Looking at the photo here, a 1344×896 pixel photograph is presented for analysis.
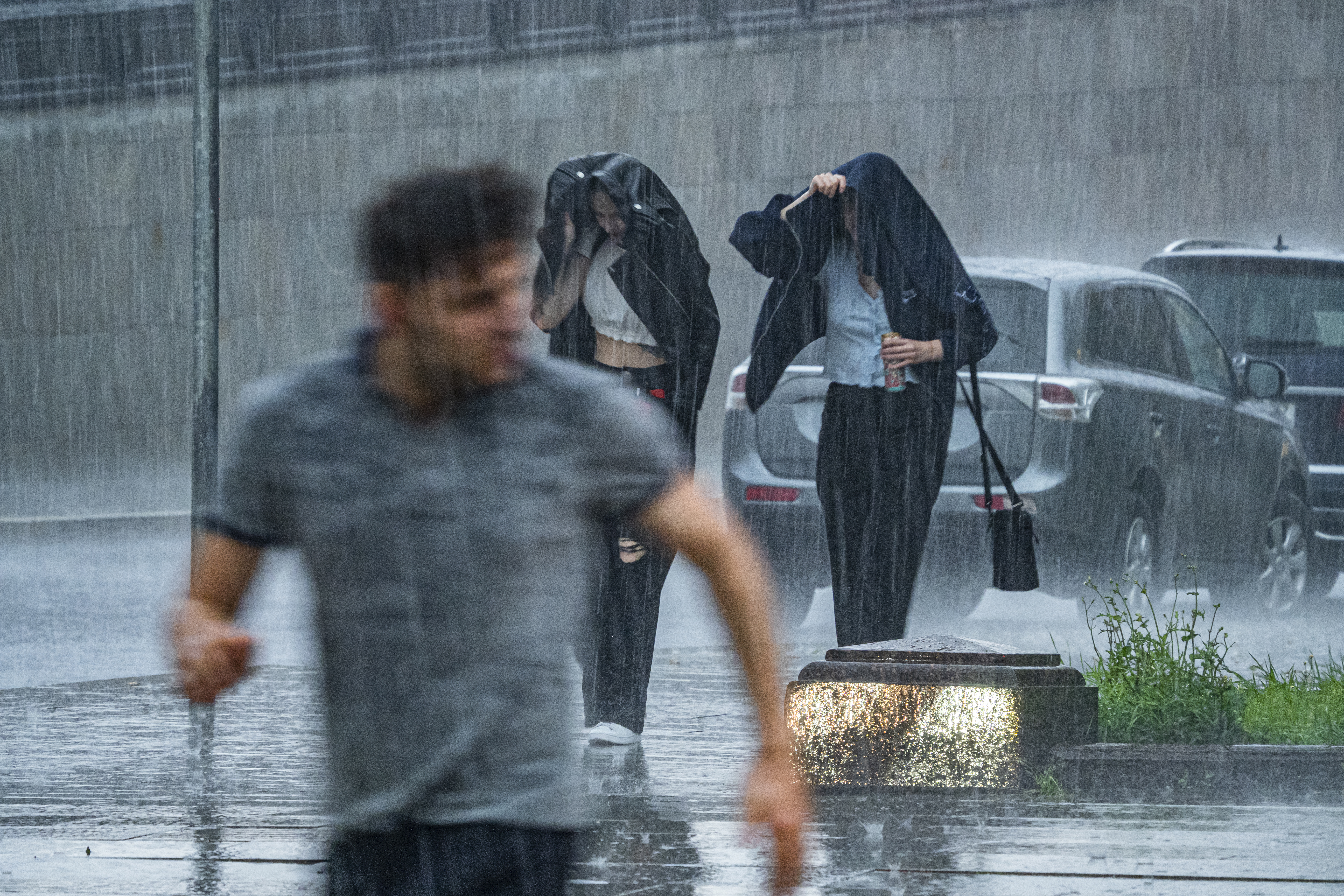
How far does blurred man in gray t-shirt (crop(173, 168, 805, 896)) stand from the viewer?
2.62m

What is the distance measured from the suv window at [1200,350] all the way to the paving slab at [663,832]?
451cm

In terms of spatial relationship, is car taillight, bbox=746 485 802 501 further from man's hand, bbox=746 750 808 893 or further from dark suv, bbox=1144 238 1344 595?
man's hand, bbox=746 750 808 893

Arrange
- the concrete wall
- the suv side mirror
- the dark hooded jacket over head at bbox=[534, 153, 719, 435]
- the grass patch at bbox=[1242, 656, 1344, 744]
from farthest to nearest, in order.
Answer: the concrete wall → the suv side mirror → the dark hooded jacket over head at bbox=[534, 153, 719, 435] → the grass patch at bbox=[1242, 656, 1344, 744]

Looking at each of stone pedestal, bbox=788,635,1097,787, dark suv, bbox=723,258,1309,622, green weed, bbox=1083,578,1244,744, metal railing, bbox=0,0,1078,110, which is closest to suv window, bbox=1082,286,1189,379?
dark suv, bbox=723,258,1309,622

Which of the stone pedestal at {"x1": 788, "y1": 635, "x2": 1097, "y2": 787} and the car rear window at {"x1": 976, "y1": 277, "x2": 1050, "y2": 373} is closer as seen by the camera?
the stone pedestal at {"x1": 788, "y1": 635, "x2": 1097, "y2": 787}

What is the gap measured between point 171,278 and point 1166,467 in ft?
65.0

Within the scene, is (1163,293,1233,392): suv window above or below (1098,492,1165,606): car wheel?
above

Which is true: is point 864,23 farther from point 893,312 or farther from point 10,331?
point 893,312

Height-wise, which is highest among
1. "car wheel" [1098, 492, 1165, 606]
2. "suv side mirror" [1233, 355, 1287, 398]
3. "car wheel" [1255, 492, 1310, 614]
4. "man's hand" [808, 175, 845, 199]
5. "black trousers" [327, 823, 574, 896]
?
"man's hand" [808, 175, 845, 199]

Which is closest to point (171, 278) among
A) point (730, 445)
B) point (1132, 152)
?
point (1132, 152)

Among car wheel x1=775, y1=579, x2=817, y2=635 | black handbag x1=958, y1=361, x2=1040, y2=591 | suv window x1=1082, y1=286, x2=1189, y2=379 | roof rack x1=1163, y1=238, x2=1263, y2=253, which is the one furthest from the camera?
roof rack x1=1163, y1=238, x2=1263, y2=253

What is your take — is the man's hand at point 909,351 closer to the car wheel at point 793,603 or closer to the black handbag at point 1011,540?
the black handbag at point 1011,540

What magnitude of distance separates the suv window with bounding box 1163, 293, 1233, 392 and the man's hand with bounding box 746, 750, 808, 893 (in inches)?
328

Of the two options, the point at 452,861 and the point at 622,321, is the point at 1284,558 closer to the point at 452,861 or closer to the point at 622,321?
the point at 622,321
